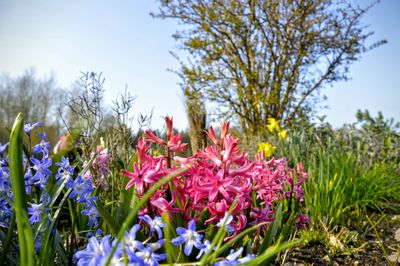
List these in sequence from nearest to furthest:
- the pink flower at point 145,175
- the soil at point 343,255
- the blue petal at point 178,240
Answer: the blue petal at point 178,240 → the pink flower at point 145,175 → the soil at point 343,255

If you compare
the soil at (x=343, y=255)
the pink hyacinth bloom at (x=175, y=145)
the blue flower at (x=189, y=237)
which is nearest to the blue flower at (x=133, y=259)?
the blue flower at (x=189, y=237)

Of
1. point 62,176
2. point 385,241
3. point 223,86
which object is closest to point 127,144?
point 62,176

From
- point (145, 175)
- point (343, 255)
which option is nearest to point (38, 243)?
point (145, 175)

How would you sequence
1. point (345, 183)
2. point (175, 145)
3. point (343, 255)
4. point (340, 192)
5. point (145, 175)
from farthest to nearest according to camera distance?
1. point (345, 183)
2. point (340, 192)
3. point (343, 255)
4. point (175, 145)
5. point (145, 175)

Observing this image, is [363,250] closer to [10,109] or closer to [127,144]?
[127,144]

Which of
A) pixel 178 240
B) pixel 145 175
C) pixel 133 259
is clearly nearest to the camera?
pixel 133 259

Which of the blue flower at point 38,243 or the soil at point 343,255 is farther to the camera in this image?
the soil at point 343,255

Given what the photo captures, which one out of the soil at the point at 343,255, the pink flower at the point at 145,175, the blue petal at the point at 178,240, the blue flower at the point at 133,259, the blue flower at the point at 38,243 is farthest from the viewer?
the soil at the point at 343,255

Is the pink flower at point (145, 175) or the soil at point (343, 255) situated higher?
the pink flower at point (145, 175)

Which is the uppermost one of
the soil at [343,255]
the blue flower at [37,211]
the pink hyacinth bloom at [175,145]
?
the pink hyacinth bloom at [175,145]

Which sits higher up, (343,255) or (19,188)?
(19,188)

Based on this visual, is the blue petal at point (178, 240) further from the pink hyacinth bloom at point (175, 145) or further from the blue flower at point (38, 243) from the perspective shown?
the blue flower at point (38, 243)

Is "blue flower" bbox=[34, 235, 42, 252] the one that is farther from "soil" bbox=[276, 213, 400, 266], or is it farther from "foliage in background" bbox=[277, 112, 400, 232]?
"foliage in background" bbox=[277, 112, 400, 232]

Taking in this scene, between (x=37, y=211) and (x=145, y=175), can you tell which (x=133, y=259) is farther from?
(x=37, y=211)
